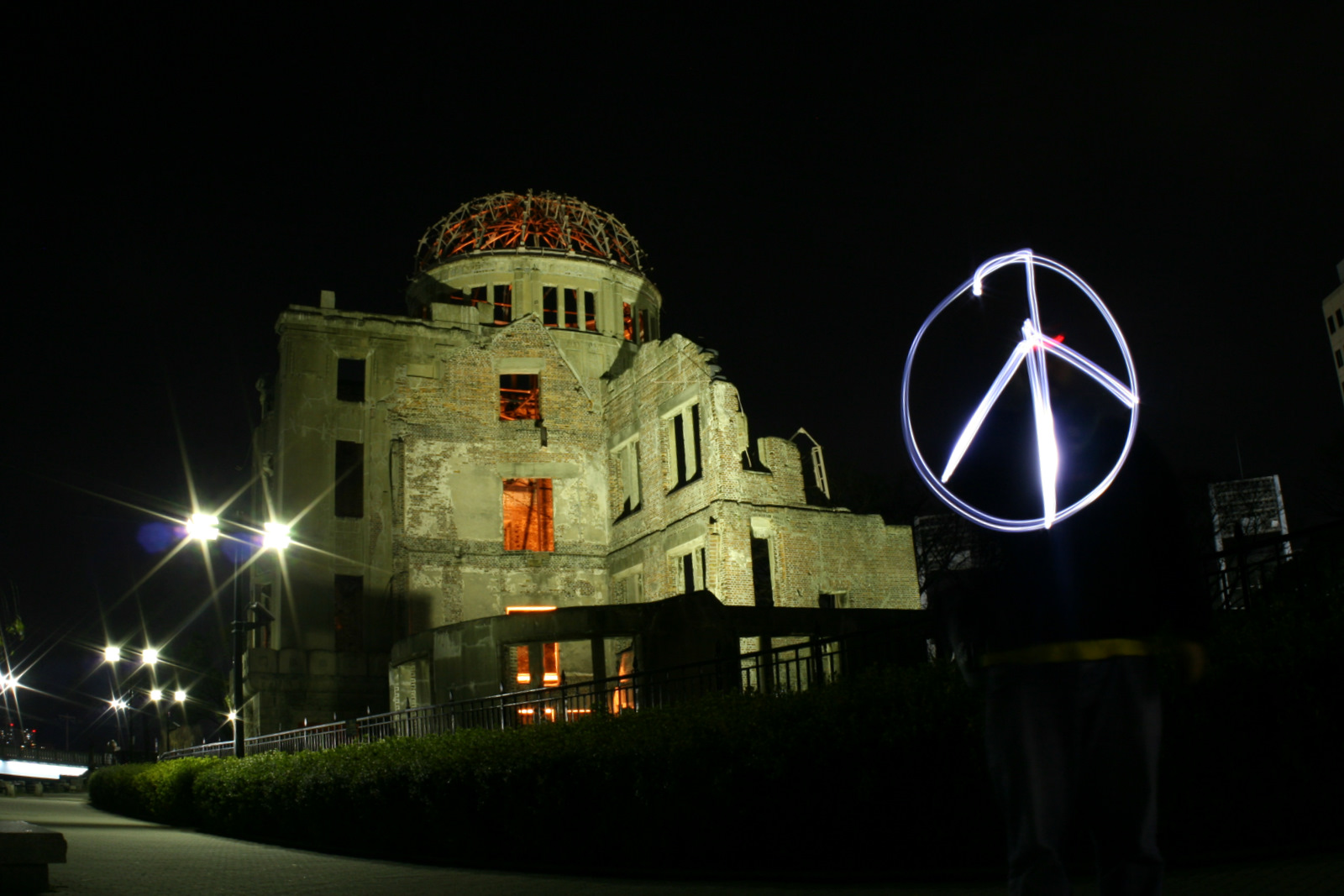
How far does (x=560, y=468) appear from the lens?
38219 mm

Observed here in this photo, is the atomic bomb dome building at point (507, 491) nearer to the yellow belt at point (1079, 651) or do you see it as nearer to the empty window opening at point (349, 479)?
the empty window opening at point (349, 479)

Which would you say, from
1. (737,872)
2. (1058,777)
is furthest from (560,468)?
(1058,777)

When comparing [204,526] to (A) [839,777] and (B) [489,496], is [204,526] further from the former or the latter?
(B) [489,496]

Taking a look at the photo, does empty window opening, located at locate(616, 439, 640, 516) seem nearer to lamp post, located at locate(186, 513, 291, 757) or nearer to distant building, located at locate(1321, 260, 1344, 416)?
lamp post, located at locate(186, 513, 291, 757)

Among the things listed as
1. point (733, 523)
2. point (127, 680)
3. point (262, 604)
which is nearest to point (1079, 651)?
point (733, 523)

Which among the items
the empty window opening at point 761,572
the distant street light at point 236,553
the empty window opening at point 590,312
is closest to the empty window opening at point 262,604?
the empty window opening at point 590,312

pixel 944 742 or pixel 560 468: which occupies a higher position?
pixel 560 468

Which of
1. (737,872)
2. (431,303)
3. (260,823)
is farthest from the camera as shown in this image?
(431,303)

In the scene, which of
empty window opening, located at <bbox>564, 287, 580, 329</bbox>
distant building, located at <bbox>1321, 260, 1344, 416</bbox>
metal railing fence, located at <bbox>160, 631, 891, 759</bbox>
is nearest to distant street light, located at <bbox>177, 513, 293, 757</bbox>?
metal railing fence, located at <bbox>160, 631, 891, 759</bbox>

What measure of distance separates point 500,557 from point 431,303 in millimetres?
11677

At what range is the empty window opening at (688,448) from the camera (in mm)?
34000

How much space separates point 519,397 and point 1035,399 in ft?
133

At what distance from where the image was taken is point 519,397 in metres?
44.2

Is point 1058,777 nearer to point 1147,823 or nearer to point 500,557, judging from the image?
point 1147,823
